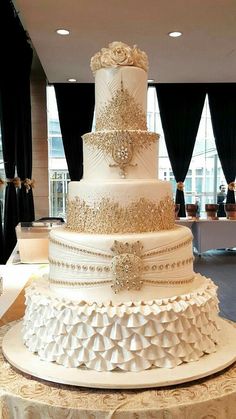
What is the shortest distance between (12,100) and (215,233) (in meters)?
3.81

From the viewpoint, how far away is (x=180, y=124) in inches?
309

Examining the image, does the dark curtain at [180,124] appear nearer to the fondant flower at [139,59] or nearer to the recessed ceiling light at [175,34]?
the recessed ceiling light at [175,34]

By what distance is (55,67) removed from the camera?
241 inches

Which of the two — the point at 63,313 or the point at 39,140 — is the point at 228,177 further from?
the point at 63,313

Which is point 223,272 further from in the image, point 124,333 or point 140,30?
point 124,333

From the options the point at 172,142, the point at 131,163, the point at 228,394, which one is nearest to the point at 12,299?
the point at 131,163

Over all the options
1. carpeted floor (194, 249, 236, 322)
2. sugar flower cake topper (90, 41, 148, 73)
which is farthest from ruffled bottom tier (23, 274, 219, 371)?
carpeted floor (194, 249, 236, 322)

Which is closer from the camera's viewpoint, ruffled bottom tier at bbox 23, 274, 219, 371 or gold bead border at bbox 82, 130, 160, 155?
ruffled bottom tier at bbox 23, 274, 219, 371

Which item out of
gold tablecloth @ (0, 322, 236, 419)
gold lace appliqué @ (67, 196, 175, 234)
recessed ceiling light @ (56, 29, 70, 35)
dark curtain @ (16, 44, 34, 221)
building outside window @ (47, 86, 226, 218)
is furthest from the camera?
building outside window @ (47, 86, 226, 218)

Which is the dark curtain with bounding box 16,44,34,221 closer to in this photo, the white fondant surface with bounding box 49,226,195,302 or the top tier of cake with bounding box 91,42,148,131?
the top tier of cake with bounding box 91,42,148,131

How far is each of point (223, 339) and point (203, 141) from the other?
7.19 m

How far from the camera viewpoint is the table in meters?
6.39

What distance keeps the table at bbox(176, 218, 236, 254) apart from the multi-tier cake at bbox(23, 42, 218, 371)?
16.8 feet

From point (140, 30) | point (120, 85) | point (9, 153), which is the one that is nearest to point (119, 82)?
point (120, 85)
